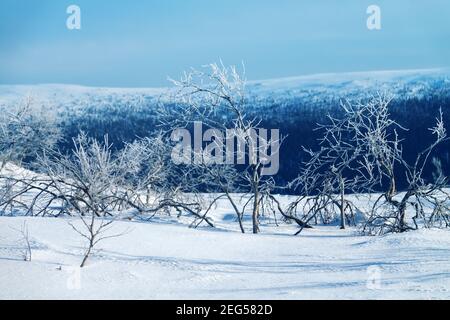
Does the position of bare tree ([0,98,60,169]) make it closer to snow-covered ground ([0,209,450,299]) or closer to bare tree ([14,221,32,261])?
bare tree ([14,221,32,261])

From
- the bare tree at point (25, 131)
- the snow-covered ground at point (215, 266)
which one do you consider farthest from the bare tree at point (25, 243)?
the bare tree at point (25, 131)

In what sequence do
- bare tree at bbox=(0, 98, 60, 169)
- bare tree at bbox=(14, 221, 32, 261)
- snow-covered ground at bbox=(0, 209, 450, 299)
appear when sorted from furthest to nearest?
bare tree at bbox=(0, 98, 60, 169) < bare tree at bbox=(14, 221, 32, 261) < snow-covered ground at bbox=(0, 209, 450, 299)

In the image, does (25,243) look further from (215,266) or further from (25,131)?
(25,131)

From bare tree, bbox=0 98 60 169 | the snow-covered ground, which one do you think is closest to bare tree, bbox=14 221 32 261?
the snow-covered ground

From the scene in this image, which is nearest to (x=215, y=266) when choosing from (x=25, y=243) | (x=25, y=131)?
(x=25, y=243)

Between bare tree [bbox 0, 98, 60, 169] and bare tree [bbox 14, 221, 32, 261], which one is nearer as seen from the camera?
bare tree [bbox 14, 221, 32, 261]

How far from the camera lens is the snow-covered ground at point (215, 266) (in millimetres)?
6438

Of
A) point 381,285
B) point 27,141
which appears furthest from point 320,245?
point 27,141

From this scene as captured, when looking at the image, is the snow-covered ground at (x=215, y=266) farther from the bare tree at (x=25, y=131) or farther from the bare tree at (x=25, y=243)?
the bare tree at (x=25, y=131)

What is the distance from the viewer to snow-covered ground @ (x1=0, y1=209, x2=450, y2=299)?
6438 mm
